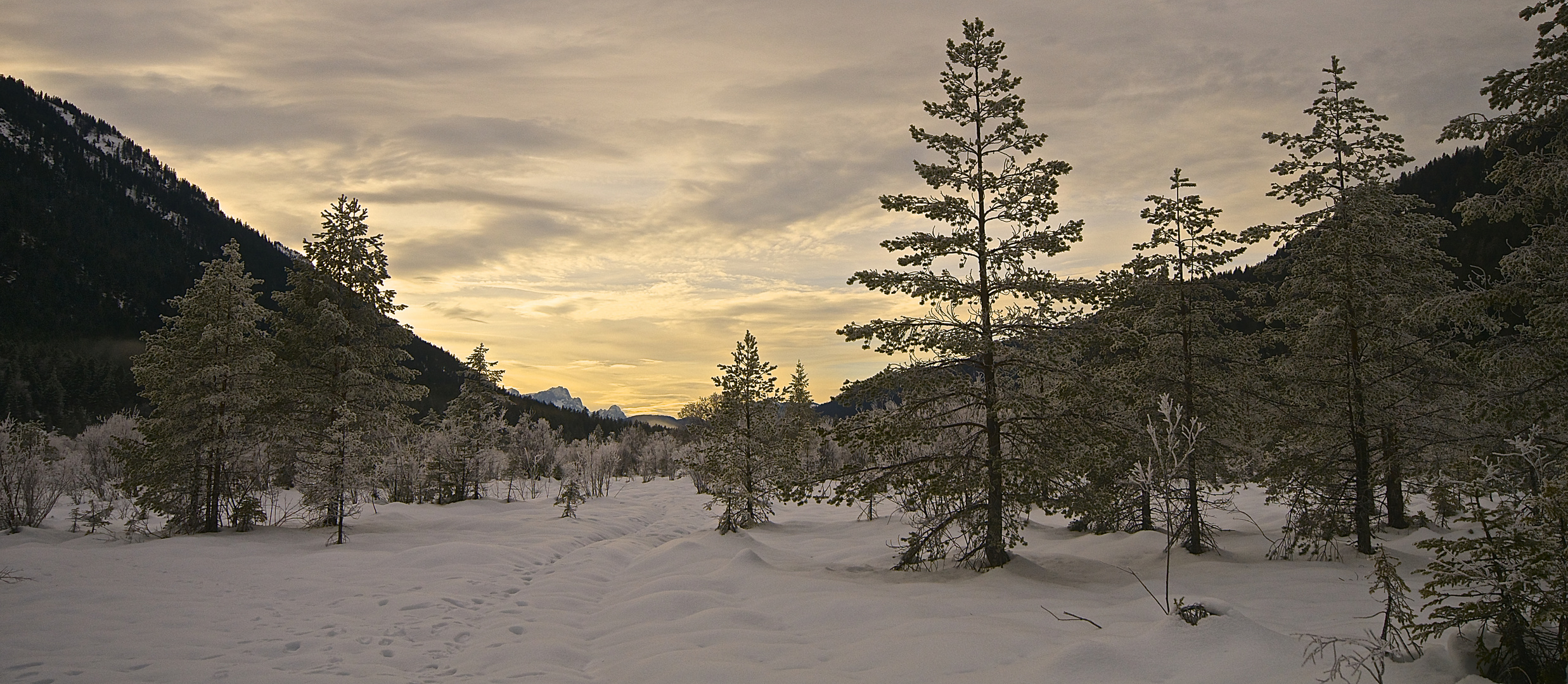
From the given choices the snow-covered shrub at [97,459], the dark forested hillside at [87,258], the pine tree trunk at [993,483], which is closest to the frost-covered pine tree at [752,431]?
the pine tree trunk at [993,483]

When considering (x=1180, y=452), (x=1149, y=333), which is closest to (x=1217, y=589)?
(x=1180, y=452)

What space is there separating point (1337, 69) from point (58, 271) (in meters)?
180

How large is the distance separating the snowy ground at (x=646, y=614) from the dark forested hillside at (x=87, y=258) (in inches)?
3422

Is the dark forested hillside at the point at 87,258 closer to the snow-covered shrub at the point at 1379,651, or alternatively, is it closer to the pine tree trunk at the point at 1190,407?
the pine tree trunk at the point at 1190,407

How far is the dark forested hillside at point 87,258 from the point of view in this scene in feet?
262

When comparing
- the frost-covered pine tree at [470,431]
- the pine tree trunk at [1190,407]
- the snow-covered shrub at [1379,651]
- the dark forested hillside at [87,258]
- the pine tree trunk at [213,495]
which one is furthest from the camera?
the dark forested hillside at [87,258]

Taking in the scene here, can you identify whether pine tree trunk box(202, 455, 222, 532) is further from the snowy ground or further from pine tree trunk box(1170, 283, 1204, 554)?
pine tree trunk box(1170, 283, 1204, 554)

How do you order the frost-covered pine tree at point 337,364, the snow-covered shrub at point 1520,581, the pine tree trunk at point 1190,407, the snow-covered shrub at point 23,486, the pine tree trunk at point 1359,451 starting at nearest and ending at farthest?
the snow-covered shrub at point 1520,581, the pine tree trunk at point 1359,451, the pine tree trunk at point 1190,407, the snow-covered shrub at point 23,486, the frost-covered pine tree at point 337,364

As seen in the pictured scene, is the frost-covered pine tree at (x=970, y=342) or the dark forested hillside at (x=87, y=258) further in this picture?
the dark forested hillside at (x=87, y=258)

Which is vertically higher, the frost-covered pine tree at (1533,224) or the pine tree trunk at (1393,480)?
the frost-covered pine tree at (1533,224)

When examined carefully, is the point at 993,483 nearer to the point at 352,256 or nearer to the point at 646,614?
the point at 646,614

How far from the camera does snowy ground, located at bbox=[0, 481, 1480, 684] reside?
708 cm

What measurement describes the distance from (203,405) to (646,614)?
16.1 m

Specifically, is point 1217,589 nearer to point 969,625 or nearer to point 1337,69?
point 969,625
